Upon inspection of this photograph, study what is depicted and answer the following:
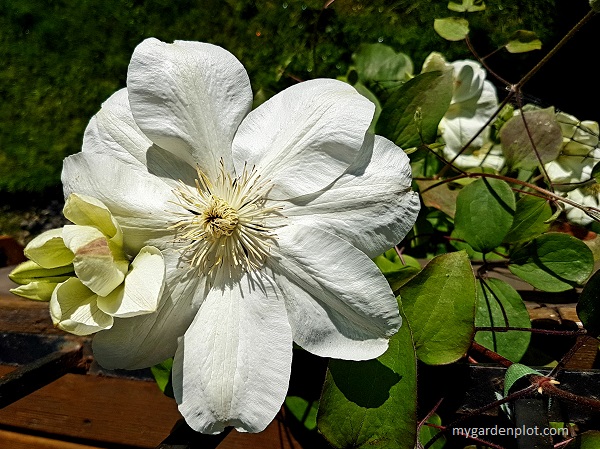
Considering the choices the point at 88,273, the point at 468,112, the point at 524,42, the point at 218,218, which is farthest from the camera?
the point at 468,112

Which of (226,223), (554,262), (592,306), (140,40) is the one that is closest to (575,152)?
(554,262)

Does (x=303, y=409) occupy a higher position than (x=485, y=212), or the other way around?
(x=485, y=212)

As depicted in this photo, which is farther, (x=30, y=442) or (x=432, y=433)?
(x=30, y=442)

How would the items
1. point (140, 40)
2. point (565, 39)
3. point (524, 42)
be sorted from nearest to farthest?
point (565, 39)
point (524, 42)
point (140, 40)

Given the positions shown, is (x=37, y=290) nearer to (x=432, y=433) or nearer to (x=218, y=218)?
(x=218, y=218)

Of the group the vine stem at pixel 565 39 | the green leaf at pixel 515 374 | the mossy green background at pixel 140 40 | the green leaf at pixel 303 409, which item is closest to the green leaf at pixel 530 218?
the vine stem at pixel 565 39

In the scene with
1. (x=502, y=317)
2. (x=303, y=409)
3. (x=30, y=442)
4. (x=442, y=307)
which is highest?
(x=442, y=307)

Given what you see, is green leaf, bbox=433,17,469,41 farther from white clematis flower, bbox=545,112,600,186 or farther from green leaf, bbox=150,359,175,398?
green leaf, bbox=150,359,175,398

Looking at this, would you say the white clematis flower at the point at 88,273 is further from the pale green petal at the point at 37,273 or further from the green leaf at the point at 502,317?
the green leaf at the point at 502,317
